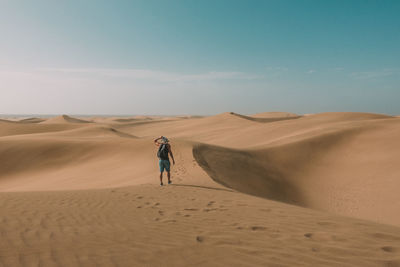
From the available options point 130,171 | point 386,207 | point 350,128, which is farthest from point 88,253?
point 350,128

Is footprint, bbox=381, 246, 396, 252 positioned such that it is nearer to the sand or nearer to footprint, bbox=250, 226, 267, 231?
the sand

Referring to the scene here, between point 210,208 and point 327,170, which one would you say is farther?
point 327,170

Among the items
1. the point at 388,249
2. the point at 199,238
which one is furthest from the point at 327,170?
the point at 199,238

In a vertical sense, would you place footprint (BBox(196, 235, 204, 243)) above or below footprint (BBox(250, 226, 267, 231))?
above

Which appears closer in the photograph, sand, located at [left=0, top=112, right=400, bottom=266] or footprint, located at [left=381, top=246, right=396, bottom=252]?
sand, located at [left=0, top=112, right=400, bottom=266]

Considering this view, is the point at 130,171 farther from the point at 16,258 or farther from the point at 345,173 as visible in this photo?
the point at 345,173

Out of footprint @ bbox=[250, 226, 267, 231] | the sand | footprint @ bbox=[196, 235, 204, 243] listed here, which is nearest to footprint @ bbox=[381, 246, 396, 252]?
the sand

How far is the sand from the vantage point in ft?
11.1

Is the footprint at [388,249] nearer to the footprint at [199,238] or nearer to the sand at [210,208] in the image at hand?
the sand at [210,208]

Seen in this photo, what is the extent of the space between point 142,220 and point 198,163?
781 cm

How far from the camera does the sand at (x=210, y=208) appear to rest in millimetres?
3383

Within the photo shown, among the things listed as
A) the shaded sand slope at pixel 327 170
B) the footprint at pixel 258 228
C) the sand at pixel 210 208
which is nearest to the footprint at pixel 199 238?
the sand at pixel 210 208

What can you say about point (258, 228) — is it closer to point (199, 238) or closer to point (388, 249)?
point (199, 238)

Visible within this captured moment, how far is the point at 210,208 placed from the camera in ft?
19.6
